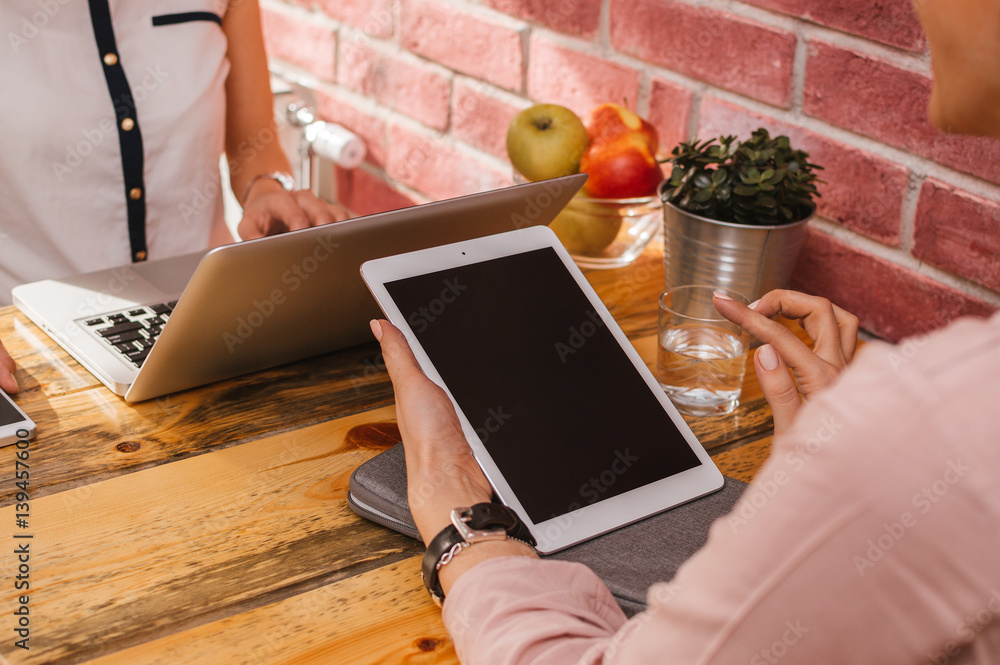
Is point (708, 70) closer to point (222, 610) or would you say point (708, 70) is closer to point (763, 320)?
point (763, 320)

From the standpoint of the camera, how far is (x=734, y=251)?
1009mm

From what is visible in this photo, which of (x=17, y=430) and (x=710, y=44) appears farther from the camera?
(x=710, y=44)

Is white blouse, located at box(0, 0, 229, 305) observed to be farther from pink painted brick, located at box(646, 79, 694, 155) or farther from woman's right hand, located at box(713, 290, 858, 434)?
woman's right hand, located at box(713, 290, 858, 434)

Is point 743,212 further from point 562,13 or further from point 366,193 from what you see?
point 366,193

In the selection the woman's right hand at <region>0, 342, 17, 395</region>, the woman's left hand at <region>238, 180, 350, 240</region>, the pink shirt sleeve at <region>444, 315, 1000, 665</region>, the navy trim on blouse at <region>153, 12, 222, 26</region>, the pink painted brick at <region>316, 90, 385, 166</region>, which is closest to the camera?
the pink shirt sleeve at <region>444, 315, 1000, 665</region>

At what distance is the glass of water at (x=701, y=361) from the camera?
88 cm

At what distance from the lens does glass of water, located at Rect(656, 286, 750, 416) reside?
88 cm

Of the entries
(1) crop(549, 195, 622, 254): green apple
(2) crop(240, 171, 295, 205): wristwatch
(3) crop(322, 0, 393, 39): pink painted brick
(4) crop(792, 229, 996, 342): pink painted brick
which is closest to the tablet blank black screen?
(1) crop(549, 195, 622, 254): green apple

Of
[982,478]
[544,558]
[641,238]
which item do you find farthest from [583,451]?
[641,238]

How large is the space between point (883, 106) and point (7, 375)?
3.27 ft

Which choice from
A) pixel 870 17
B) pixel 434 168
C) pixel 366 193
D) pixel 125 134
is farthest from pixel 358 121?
pixel 870 17

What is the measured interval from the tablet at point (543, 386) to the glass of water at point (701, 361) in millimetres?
89

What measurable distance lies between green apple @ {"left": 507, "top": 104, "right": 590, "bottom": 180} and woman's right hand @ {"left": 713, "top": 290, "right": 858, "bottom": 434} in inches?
18.1

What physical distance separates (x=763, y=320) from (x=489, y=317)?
241mm
